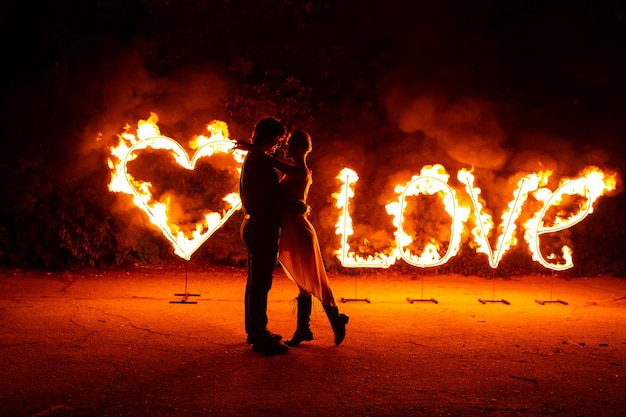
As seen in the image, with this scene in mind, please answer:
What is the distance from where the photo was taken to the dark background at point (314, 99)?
11.8 meters

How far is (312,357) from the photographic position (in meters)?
6.06

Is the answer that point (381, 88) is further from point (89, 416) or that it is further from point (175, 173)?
point (89, 416)

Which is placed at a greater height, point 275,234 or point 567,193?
point 567,193

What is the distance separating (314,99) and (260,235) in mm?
7420

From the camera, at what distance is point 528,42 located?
14.2 metres

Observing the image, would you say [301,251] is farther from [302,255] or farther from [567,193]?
[567,193]

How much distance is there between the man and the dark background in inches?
224

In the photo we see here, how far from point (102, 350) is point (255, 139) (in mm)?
2511

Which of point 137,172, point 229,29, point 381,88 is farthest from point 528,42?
point 137,172

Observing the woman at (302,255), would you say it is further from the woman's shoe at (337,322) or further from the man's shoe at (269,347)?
the man's shoe at (269,347)

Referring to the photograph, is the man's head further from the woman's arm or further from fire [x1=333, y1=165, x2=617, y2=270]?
fire [x1=333, y1=165, x2=617, y2=270]

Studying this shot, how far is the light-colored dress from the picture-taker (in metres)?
6.40

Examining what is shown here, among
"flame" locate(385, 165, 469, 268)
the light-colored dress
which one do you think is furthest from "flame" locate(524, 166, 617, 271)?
the light-colored dress

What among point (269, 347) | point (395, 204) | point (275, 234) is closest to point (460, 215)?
point (395, 204)
